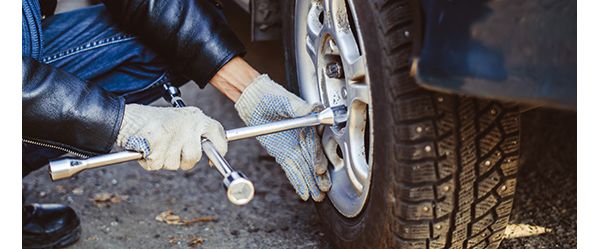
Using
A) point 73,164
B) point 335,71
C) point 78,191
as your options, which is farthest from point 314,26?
point 78,191

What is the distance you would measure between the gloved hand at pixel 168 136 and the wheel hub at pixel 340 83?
276 millimetres

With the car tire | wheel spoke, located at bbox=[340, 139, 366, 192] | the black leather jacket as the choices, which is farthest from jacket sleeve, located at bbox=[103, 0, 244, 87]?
the car tire

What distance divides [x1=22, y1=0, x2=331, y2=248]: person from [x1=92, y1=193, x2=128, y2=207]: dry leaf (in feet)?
0.60

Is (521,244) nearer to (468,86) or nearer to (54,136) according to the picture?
(468,86)

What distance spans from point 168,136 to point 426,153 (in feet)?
1.86

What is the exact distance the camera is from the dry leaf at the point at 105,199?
8.03ft

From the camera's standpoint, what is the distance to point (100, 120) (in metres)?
1.65

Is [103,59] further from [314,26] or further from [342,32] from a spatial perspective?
[342,32]

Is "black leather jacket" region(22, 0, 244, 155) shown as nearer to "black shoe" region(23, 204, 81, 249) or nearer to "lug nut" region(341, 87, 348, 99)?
"lug nut" region(341, 87, 348, 99)

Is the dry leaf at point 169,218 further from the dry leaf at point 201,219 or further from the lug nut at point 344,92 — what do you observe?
the lug nut at point 344,92

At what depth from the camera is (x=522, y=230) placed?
82.2 inches

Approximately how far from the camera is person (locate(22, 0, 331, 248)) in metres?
1.63

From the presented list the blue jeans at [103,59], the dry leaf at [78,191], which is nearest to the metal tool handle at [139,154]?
the blue jeans at [103,59]
